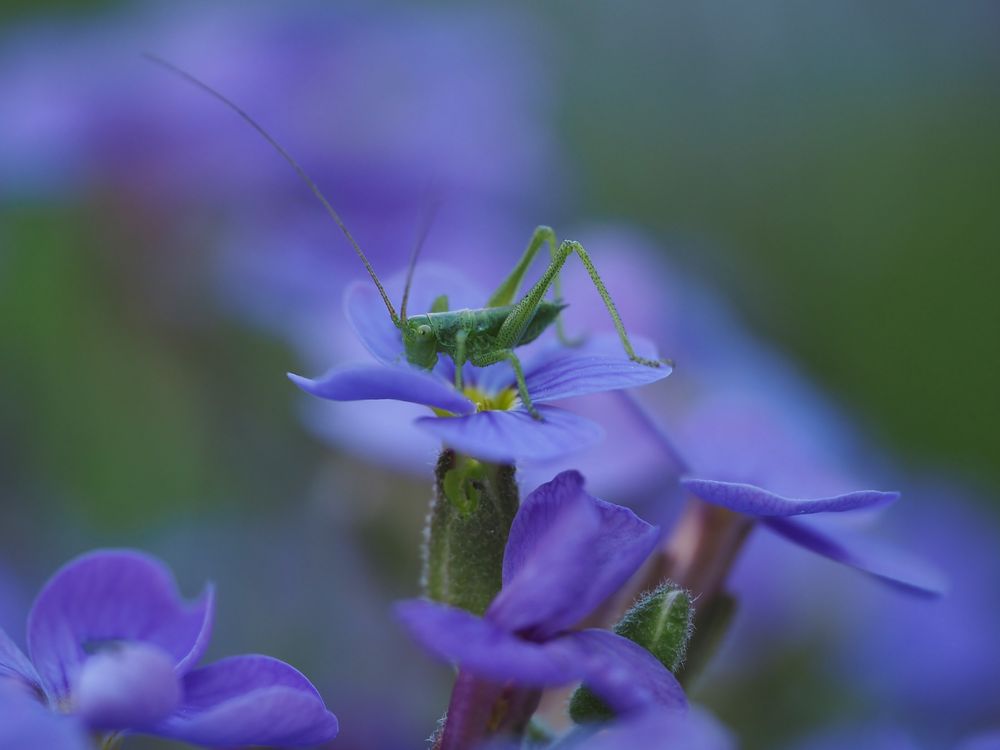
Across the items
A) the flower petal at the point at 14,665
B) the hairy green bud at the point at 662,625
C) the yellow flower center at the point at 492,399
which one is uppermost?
the yellow flower center at the point at 492,399

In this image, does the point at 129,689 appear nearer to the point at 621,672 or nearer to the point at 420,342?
the point at 621,672

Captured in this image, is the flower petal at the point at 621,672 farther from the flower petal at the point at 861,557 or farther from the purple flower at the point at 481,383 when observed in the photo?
the flower petal at the point at 861,557

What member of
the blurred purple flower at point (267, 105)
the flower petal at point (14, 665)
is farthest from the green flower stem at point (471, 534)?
the blurred purple flower at point (267, 105)

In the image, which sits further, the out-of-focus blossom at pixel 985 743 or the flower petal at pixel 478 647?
the out-of-focus blossom at pixel 985 743

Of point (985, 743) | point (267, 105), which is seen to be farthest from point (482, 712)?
point (267, 105)

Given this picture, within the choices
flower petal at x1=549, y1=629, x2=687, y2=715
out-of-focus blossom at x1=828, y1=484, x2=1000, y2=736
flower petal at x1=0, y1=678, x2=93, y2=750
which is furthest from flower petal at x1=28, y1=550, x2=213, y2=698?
out-of-focus blossom at x1=828, y1=484, x2=1000, y2=736

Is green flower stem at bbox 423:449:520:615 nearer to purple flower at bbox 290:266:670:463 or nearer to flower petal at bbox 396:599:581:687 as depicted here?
purple flower at bbox 290:266:670:463

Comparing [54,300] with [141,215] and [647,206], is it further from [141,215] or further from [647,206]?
[647,206]
